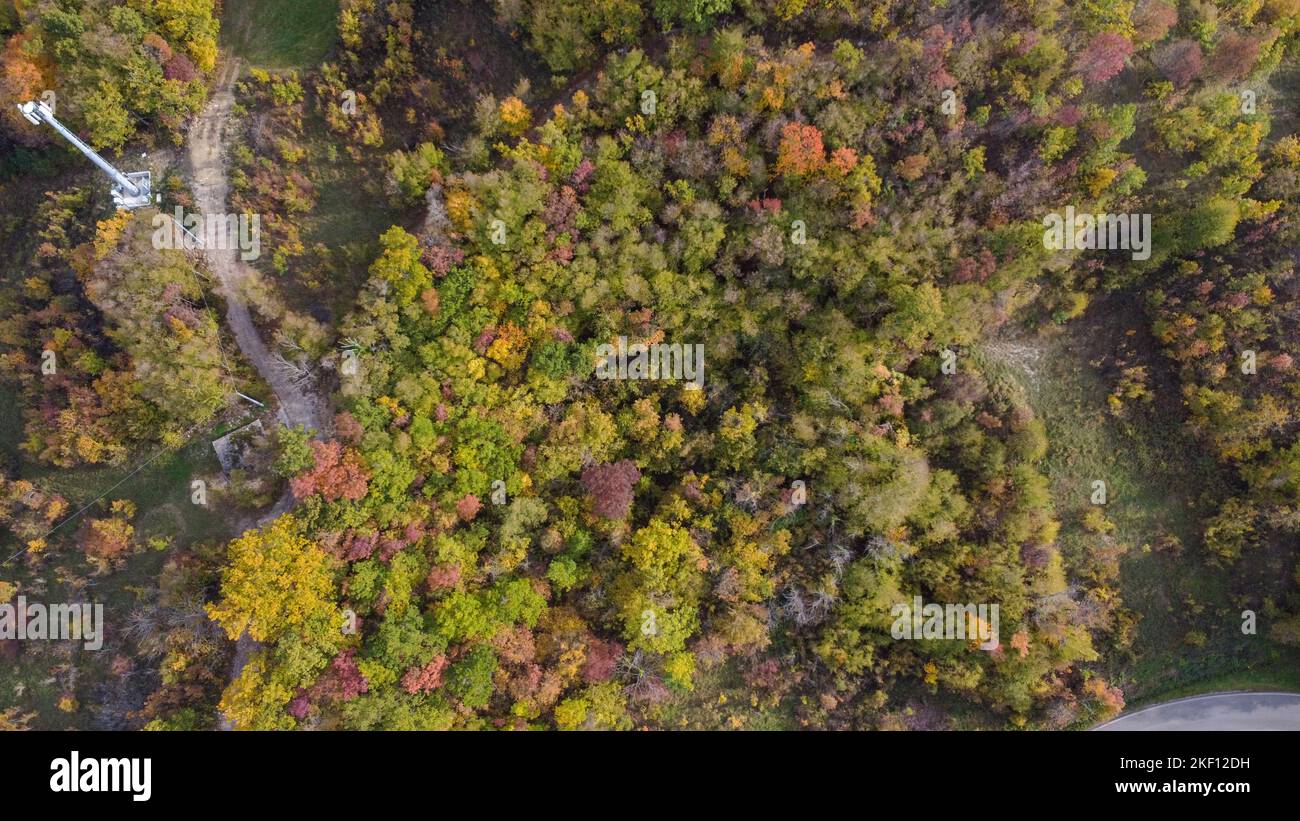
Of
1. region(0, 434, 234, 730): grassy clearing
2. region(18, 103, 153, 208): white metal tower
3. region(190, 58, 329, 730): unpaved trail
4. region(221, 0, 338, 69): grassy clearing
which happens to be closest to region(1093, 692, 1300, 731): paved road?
region(190, 58, 329, 730): unpaved trail

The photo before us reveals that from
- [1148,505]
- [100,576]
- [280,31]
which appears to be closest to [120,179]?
[280,31]

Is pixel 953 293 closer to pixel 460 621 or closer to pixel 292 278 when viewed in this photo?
pixel 460 621

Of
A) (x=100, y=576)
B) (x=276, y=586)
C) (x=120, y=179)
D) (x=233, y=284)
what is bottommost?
(x=100, y=576)

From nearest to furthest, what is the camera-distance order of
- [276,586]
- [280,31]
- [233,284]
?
[276,586], [233,284], [280,31]

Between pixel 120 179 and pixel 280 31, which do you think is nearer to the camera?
pixel 120 179

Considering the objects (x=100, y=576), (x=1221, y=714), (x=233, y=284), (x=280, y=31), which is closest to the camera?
(x=1221, y=714)

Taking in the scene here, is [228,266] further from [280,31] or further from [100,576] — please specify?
[100,576]
